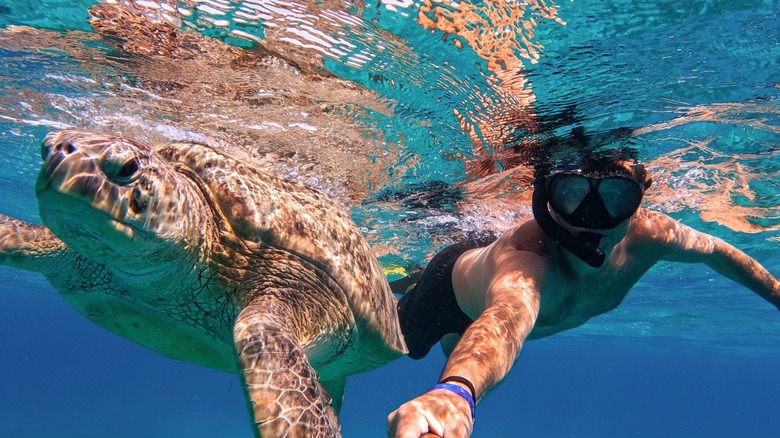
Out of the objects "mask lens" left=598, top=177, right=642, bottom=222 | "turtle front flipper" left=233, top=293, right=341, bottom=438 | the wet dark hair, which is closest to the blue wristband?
"turtle front flipper" left=233, top=293, right=341, bottom=438

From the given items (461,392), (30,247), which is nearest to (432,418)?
(461,392)


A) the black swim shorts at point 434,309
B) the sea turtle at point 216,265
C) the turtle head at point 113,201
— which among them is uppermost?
the turtle head at point 113,201

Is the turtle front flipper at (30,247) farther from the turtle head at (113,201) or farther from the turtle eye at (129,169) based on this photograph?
the turtle eye at (129,169)

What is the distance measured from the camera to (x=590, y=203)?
11.8 feet

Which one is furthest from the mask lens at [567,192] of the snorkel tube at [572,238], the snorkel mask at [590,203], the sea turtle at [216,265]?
the sea turtle at [216,265]

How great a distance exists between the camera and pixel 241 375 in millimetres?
2502

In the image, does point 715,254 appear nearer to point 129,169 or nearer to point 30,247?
point 129,169

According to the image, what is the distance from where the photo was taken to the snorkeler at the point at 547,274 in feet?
6.01

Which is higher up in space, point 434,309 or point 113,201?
point 113,201

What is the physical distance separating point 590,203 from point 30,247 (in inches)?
192

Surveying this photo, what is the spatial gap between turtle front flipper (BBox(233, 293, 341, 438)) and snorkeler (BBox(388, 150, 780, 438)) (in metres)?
0.86

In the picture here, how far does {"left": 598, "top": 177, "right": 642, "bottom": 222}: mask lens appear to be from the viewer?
3.60 metres

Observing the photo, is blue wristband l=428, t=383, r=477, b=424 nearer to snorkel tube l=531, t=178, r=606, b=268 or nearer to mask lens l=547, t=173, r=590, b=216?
snorkel tube l=531, t=178, r=606, b=268

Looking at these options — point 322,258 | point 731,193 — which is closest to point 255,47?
point 322,258
